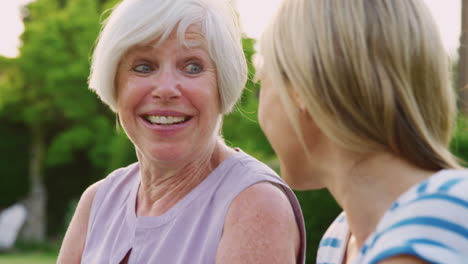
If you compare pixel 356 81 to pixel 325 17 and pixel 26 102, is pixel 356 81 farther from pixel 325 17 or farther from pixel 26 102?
pixel 26 102

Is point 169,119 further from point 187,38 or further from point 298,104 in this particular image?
point 298,104

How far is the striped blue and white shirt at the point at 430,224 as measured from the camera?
4.32 feet

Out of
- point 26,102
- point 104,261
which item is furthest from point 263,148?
point 104,261

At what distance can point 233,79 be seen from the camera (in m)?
2.54

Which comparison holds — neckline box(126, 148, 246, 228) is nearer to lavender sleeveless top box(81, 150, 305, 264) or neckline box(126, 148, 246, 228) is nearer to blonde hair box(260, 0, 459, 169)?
lavender sleeveless top box(81, 150, 305, 264)

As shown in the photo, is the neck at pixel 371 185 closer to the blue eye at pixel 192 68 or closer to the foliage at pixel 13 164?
the blue eye at pixel 192 68

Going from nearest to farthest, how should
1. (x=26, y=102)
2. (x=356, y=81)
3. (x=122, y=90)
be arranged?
(x=356, y=81)
(x=122, y=90)
(x=26, y=102)

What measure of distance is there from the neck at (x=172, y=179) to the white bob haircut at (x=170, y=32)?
179mm

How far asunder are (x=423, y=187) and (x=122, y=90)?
1.41 metres

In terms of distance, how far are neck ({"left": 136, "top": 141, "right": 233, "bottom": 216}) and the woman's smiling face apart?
49mm

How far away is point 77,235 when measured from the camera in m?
2.81

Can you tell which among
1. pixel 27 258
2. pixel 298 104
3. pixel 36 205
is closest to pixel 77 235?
pixel 298 104

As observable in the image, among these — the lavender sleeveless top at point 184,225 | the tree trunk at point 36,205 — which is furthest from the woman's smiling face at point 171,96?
the tree trunk at point 36,205

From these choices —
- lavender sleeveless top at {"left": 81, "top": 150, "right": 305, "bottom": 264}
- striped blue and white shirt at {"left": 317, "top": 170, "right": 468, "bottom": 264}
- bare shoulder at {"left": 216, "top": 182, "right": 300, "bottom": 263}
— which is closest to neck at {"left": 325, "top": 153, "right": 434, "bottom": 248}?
striped blue and white shirt at {"left": 317, "top": 170, "right": 468, "bottom": 264}
